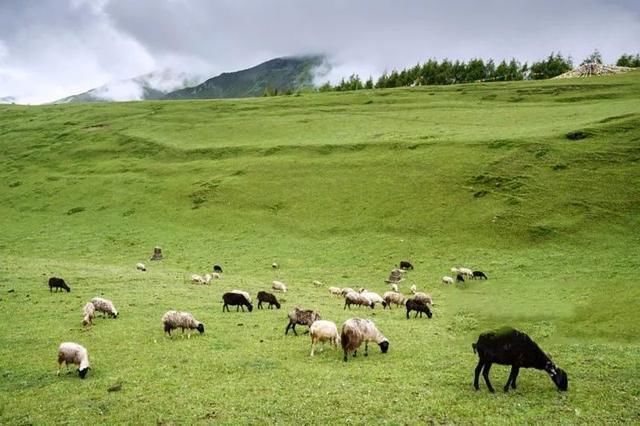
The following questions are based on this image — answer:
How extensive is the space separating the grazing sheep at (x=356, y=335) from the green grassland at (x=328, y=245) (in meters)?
0.59

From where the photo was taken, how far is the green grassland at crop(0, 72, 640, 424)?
16.1 metres

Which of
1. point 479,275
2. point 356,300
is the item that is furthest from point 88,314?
point 479,275

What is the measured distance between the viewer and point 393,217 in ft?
175

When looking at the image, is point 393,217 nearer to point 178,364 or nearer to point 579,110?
point 178,364

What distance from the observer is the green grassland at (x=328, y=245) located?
634 inches

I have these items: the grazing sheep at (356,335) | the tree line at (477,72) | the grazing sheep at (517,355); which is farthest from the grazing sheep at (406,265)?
the tree line at (477,72)

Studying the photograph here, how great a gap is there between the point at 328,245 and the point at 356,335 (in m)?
30.4

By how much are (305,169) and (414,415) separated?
54059 millimetres

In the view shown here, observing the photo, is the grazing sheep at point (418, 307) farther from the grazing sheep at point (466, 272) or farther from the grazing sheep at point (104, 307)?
the grazing sheep at point (104, 307)

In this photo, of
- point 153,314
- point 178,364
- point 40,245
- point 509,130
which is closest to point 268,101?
point 509,130

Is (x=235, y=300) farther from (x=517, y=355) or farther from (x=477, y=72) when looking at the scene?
(x=477, y=72)

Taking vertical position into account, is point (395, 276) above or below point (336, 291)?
below

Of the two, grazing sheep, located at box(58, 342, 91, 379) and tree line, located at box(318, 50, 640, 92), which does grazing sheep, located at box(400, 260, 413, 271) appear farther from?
tree line, located at box(318, 50, 640, 92)

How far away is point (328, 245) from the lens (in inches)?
1966
